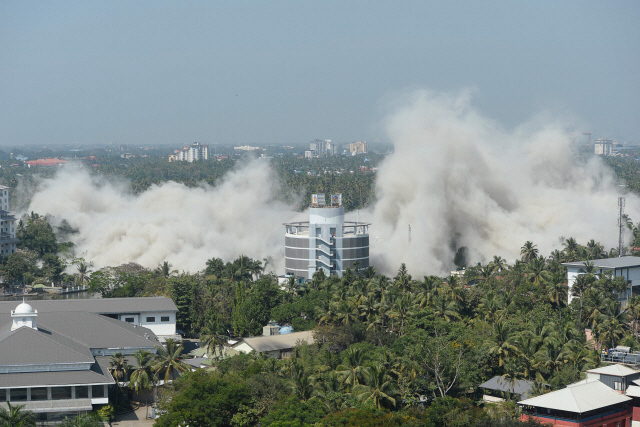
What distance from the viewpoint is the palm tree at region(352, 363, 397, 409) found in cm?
4028

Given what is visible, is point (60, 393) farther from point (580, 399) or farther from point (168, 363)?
point (580, 399)

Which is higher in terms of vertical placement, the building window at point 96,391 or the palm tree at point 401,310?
the palm tree at point 401,310

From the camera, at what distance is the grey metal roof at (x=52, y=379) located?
43.1 m

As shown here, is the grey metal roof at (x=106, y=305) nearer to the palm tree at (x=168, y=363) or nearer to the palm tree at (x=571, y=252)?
the palm tree at (x=168, y=363)

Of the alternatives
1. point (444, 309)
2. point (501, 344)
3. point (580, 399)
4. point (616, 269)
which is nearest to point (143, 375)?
point (501, 344)

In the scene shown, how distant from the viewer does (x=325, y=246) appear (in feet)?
274

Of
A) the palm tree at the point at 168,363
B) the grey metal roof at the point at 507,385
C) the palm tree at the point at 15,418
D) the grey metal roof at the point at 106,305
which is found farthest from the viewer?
the grey metal roof at the point at 106,305

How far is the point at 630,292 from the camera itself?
7025 centimetres

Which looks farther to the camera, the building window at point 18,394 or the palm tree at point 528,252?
the palm tree at point 528,252

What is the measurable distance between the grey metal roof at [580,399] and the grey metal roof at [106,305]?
28.6 meters

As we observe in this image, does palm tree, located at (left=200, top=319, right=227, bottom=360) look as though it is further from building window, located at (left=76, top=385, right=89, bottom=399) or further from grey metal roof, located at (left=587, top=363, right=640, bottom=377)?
grey metal roof, located at (left=587, top=363, right=640, bottom=377)

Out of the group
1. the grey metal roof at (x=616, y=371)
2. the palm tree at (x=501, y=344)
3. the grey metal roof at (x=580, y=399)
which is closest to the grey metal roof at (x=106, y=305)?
the palm tree at (x=501, y=344)

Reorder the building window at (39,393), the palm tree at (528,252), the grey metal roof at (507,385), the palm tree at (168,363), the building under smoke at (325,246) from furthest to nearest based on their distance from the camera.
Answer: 1. the palm tree at (528,252)
2. the building under smoke at (325,246)
3. the palm tree at (168,363)
4. the grey metal roof at (507,385)
5. the building window at (39,393)

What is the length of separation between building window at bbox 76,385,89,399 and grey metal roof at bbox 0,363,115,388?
0.55m
